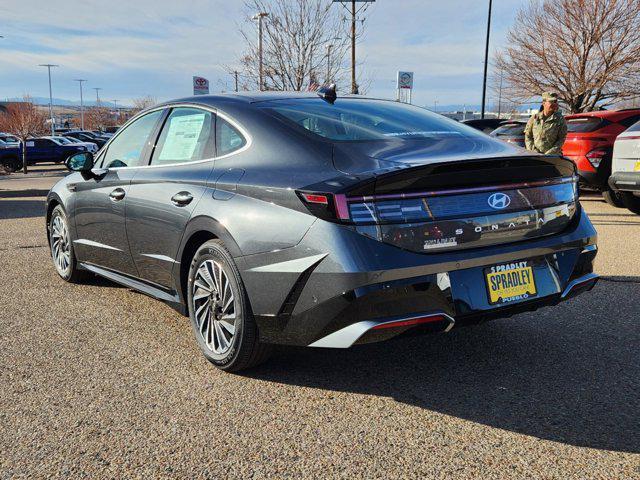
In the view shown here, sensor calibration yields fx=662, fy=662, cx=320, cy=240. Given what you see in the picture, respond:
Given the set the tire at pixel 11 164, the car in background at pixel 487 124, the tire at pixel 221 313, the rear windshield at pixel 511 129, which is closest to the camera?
the tire at pixel 221 313

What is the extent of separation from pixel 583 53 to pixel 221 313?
101 feet

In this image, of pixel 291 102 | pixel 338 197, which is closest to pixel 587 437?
pixel 338 197

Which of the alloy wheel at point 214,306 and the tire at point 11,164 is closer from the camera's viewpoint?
the alloy wheel at point 214,306

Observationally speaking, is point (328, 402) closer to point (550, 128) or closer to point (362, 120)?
point (362, 120)

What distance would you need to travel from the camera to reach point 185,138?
4.20 meters

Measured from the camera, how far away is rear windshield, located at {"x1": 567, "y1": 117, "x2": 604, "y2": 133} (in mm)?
10484

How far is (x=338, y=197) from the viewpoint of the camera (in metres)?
2.95

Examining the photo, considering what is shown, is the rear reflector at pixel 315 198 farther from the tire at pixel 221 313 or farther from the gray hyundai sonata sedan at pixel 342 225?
the tire at pixel 221 313

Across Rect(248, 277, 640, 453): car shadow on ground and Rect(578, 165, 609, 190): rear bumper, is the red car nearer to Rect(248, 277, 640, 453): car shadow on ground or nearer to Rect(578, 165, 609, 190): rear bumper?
Rect(578, 165, 609, 190): rear bumper

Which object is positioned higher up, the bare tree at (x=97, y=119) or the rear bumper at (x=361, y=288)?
the bare tree at (x=97, y=119)

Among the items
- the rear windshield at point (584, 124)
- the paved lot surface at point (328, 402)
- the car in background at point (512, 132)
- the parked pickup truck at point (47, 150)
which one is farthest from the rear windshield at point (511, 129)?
the parked pickup truck at point (47, 150)

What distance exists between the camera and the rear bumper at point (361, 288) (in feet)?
9.61

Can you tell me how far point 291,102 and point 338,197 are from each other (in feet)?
4.15

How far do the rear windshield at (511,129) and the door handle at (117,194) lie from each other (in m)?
10.3
